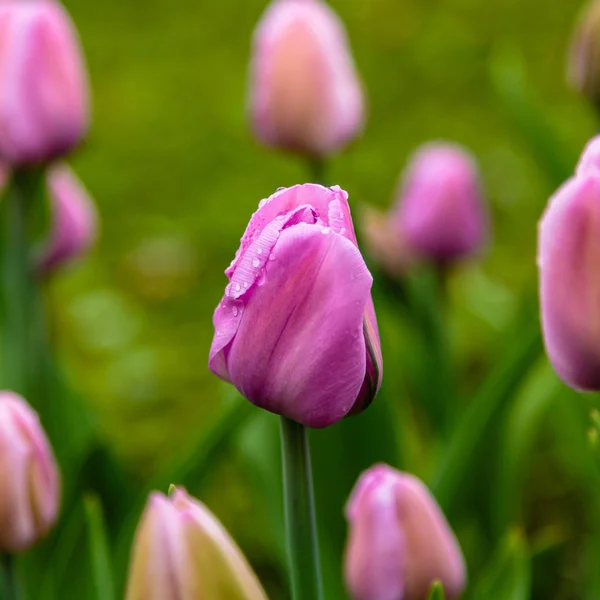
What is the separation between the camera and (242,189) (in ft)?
8.35

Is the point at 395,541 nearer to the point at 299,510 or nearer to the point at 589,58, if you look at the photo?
the point at 299,510

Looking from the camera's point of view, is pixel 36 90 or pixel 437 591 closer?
pixel 437 591

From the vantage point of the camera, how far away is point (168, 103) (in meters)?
3.05

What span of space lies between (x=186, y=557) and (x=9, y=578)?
0.88ft

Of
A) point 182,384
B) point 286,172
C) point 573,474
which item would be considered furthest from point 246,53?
point 573,474

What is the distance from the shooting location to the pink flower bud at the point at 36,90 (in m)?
1.02

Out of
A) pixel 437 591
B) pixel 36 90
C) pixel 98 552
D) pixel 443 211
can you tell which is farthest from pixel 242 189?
pixel 437 591

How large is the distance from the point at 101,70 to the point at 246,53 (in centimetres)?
42

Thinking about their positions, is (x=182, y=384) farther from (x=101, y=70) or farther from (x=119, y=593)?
(x=101, y=70)

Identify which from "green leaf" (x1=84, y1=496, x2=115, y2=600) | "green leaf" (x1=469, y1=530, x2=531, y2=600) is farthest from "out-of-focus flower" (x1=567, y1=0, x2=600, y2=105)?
"green leaf" (x1=84, y1=496, x2=115, y2=600)

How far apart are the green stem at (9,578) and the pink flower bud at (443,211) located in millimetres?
644

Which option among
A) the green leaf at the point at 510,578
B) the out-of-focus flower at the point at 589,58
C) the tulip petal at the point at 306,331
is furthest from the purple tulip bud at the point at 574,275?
the out-of-focus flower at the point at 589,58

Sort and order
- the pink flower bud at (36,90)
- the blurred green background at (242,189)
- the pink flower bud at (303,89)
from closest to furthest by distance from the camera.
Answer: the pink flower bud at (36,90) → the pink flower bud at (303,89) → the blurred green background at (242,189)

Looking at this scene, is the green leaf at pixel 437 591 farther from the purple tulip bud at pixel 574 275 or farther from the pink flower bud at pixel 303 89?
the pink flower bud at pixel 303 89
